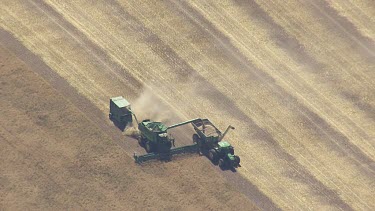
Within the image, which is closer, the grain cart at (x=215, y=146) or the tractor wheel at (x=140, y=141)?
the grain cart at (x=215, y=146)

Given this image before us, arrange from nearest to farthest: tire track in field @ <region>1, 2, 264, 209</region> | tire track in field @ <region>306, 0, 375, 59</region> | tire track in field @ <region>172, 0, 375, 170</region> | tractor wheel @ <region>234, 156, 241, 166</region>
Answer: tractor wheel @ <region>234, 156, 241, 166</region>, tire track in field @ <region>1, 2, 264, 209</region>, tire track in field @ <region>172, 0, 375, 170</region>, tire track in field @ <region>306, 0, 375, 59</region>

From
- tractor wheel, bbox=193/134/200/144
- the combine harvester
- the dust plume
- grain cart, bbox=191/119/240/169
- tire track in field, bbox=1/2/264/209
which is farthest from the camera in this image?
the dust plume

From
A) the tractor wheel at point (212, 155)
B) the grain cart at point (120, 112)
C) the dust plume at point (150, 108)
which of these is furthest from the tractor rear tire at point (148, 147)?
the tractor wheel at point (212, 155)

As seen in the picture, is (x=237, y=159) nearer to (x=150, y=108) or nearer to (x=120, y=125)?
(x=150, y=108)

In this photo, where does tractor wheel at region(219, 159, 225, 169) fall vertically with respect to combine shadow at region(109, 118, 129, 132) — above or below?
above

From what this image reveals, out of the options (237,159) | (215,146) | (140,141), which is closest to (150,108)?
(140,141)

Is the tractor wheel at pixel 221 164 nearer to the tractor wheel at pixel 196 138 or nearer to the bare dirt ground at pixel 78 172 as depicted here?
the bare dirt ground at pixel 78 172

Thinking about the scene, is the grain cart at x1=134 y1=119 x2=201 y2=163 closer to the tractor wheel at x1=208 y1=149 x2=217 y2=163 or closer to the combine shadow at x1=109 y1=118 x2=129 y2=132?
the tractor wheel at x1=208 y1=149 x2=217 y2=163

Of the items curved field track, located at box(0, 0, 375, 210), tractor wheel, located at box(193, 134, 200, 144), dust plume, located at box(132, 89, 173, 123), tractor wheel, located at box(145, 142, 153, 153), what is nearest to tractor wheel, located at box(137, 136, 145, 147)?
tractor wheel, located at box(145, 142, 153, 153)
